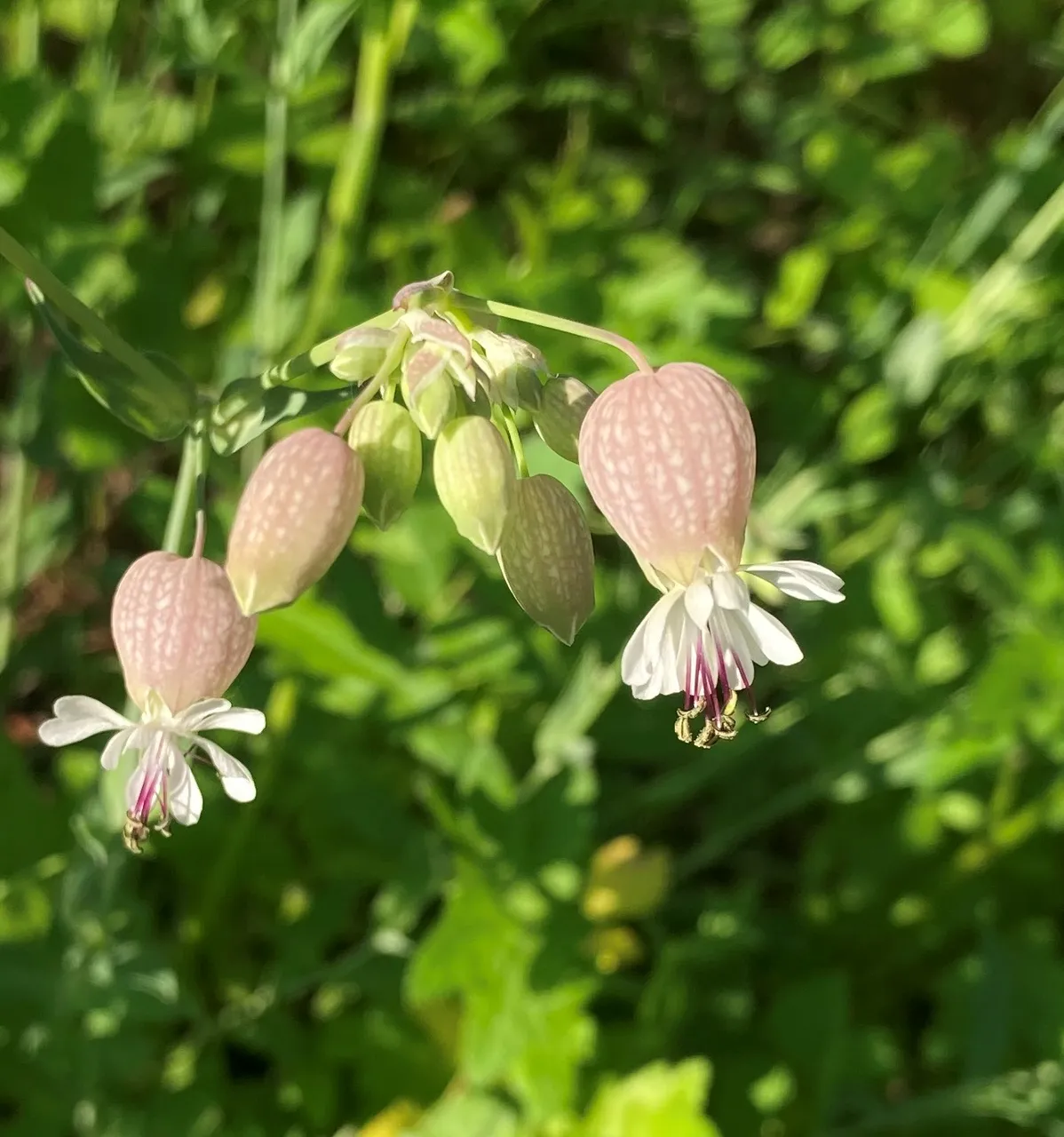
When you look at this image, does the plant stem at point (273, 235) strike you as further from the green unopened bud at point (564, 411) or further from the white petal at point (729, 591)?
the white petal at point (729, 591)

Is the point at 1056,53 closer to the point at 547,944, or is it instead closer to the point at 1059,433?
the point at 1059,433

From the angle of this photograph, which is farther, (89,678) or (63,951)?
(89,678)

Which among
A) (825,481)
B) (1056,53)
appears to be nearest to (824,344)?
(825,481)

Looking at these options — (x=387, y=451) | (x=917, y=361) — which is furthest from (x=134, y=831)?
(x=917, y=361)

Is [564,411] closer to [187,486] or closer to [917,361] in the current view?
[187,486]

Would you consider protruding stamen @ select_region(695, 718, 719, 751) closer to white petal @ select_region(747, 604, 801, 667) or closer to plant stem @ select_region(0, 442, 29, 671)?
white petal @ select_region(747, 604, 801, 667)

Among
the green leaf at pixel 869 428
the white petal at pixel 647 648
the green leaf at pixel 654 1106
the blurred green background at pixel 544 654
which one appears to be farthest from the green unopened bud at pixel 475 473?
the green leaf at pixel 869 428

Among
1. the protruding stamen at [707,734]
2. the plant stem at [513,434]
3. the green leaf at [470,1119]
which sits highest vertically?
the plant stem at [513,434]

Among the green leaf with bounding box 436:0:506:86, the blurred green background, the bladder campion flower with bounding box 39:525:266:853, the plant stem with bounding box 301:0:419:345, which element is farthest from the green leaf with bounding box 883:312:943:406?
the bladder campion flower with bounding box 39:525:266:853
